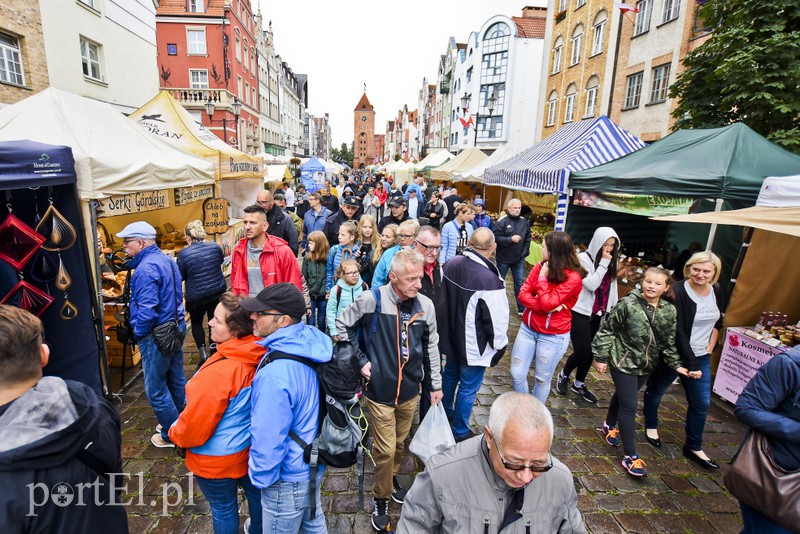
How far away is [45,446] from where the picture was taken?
144cm

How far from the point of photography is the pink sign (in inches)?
184

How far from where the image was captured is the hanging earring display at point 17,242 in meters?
3.51

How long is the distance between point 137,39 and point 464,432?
20.1m

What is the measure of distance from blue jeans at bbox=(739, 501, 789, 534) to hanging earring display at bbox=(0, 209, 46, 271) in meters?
5.64

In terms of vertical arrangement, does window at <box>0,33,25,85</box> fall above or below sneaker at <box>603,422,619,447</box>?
above

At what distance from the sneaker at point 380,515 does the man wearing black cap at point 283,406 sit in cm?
89

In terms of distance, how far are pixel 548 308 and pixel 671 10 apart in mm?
17250

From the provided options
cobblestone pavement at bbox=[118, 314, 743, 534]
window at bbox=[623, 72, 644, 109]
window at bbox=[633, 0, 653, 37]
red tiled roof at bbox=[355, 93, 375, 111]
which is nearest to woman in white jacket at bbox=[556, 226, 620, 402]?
cobblestone pavement at bbox=[118, 314, 743, 534]

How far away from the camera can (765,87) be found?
691 centimetres

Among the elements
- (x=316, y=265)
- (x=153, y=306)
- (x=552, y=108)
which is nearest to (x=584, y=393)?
(x=316, y=265)

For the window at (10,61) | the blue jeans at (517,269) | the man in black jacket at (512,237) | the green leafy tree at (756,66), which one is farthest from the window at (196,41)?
the green leafy tree at (756,66)

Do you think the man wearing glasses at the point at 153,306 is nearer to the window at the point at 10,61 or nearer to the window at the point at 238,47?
the window at the point at 10,61

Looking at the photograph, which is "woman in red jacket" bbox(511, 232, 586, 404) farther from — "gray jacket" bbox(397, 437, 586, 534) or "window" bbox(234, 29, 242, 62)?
"window" bbox(234, 29, 242, 62)

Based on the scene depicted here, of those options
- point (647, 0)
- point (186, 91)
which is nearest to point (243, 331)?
point (647, 0)
